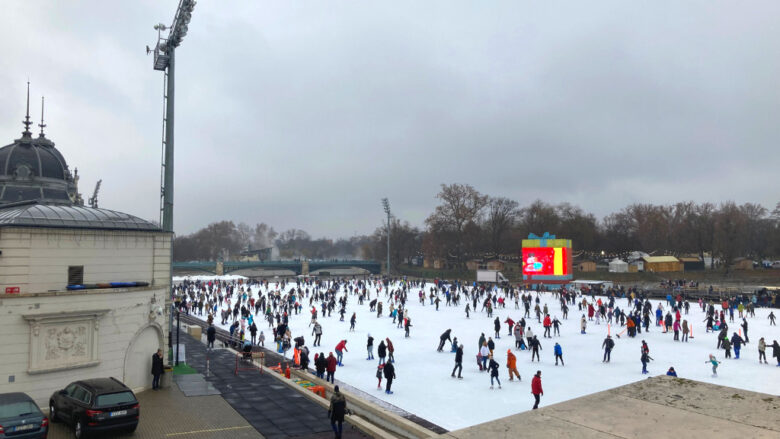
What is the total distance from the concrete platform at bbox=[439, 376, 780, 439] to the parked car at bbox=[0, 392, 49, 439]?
353 inches

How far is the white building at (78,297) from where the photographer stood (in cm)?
1252

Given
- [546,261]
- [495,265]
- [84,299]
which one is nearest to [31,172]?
[84,299]

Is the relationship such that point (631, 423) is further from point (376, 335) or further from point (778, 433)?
point (376, 335)

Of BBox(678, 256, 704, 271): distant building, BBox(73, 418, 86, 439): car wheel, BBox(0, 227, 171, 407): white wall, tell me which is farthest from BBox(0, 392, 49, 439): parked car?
BBox(678, 256, 704, 271): distant building

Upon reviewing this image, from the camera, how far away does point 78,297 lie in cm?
1331

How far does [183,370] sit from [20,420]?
8869 millimetres

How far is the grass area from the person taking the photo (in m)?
17.8

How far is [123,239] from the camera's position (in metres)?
14.9

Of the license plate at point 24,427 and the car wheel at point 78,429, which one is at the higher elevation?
the license plate at point 24,427

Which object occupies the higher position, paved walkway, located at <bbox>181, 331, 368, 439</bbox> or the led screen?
the led screen

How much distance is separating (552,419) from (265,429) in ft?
28.7

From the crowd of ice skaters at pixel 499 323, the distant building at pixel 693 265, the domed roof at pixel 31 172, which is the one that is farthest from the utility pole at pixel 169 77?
the distant building at pixel 693 265

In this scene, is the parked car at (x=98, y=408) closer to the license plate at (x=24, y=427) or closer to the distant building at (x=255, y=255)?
the license plate at (x=24, y=427)

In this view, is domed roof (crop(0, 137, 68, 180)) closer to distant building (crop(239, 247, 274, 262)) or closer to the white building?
the white building
